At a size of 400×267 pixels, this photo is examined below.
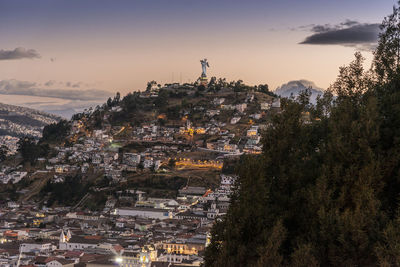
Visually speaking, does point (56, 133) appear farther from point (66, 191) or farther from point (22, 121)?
point (22, 121)

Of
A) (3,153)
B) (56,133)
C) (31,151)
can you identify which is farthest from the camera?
(56,133)

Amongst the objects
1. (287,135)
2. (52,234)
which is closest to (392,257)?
(287,135)

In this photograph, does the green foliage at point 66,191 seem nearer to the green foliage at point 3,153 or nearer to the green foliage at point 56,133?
the green foliage at point 3,153

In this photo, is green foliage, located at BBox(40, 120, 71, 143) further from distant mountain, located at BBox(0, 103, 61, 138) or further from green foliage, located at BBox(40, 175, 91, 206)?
distant mountain, located at BBox(0, 103, 61, 138)

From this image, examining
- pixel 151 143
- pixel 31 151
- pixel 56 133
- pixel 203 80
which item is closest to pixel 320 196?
pixel 151 143

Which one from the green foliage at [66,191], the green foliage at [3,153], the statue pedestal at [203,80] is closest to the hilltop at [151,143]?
the green foliage at [66,191]

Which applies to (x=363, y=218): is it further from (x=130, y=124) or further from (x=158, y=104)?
(x=158, y=104)

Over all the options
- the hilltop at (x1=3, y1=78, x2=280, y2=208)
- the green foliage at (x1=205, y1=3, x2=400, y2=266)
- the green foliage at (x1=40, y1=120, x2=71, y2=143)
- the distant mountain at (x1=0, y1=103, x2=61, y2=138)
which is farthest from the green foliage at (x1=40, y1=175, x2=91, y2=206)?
the distant mountain at (x1=0, y1=103, x2=61, y2=138)
